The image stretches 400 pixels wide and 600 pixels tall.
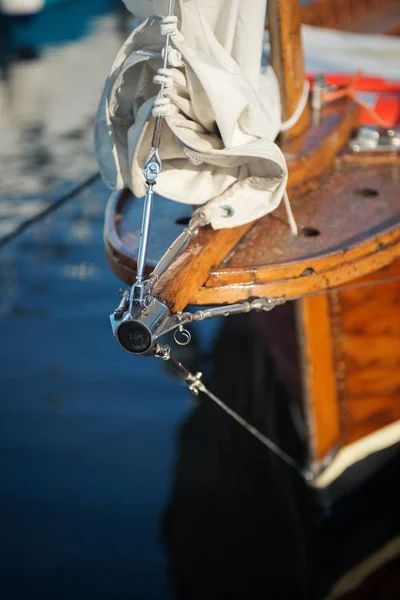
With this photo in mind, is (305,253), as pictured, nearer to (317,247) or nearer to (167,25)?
(317,247)

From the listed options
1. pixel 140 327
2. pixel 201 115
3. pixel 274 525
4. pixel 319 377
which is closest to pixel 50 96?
pixel 274 525

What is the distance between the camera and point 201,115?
2115 millimetres

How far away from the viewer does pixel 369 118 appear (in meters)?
3.52

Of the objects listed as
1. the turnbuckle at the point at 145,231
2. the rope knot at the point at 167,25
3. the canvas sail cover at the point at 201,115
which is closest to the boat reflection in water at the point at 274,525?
the canvas sail cover at the point at 201,115

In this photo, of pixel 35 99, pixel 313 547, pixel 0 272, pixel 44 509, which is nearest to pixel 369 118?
pixel 313 547

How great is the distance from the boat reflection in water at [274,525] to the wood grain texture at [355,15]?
241 cm

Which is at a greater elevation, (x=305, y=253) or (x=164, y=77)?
(x=164, y=77)

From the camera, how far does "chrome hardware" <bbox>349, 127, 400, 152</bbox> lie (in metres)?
3.13

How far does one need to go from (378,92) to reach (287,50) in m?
1.11

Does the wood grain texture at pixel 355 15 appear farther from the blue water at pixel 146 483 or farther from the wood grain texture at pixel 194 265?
the wood grain texture at pixel 194 265

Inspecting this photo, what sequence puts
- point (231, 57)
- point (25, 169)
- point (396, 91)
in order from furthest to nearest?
point (25, 169), point (396, 91), point (231, 57)

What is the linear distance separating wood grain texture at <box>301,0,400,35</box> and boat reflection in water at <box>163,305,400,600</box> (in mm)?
2411

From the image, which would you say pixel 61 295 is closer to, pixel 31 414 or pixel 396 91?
pixel 31 414

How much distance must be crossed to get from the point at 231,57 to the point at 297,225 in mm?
593
